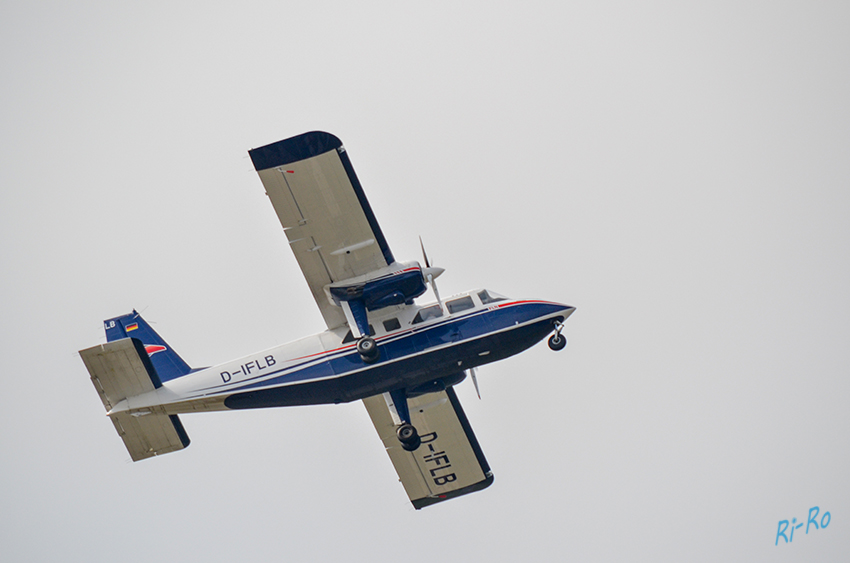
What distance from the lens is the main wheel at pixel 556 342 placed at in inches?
758

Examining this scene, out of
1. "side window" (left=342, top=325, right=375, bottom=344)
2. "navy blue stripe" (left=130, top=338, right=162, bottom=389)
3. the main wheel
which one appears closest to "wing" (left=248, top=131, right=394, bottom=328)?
"side window" (left=342, top=325, right=375, bottom=344)

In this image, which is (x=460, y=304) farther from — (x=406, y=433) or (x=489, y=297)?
(x=406, y=433)

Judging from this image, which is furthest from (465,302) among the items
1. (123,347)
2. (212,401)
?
(123,347)

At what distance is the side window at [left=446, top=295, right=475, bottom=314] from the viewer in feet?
62.5

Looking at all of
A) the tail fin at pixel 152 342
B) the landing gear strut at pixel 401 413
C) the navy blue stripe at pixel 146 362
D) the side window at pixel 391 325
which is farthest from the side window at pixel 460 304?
the navy blue stripe at pixel 146 362

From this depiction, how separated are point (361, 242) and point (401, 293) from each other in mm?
1528

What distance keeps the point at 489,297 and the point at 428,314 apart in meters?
1.56

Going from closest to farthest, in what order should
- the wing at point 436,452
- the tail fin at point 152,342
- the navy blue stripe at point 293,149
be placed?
the navy blue stripe at point 293,149
the tail fin at point 152,342
the wing at point 436,452

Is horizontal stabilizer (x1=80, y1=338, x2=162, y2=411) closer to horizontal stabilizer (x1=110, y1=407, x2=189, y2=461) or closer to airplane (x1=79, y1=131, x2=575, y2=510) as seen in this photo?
airplane (x1=79, y1=131, x2=575, y2=510)

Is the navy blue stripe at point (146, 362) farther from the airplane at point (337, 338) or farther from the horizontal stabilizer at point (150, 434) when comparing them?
the horizontal stabilizer at point (150, 434)

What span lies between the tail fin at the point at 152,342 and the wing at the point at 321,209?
165 inches

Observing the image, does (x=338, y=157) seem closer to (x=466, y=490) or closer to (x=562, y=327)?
(x=562, y=327)

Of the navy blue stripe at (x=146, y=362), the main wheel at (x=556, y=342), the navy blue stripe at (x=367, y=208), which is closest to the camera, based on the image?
the navy blue stripe at (x=367, y=208)

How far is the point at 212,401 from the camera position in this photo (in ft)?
61.0
